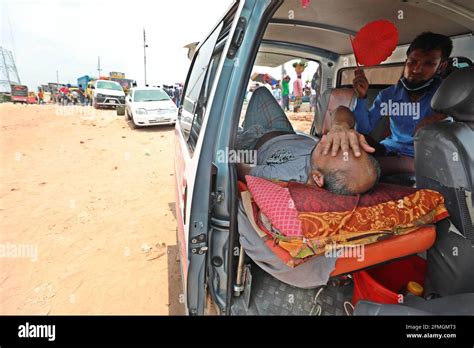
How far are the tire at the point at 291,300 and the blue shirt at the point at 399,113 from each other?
5.52 feet

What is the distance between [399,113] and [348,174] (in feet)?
5.88

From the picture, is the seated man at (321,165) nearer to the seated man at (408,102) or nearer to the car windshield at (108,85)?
the seated man at (408,102)

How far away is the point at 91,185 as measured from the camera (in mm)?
6059

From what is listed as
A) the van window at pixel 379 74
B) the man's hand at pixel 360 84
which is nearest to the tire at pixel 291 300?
the man's hand at pixel 360 84

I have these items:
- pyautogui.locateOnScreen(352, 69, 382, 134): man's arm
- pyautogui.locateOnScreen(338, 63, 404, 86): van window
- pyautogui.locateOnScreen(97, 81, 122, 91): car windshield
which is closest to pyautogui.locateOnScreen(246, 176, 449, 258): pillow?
pyautogui.locateOnScreen(352, 69, 382, 134): man's arm

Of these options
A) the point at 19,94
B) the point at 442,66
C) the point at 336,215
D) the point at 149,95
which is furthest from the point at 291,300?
the point at 19,94

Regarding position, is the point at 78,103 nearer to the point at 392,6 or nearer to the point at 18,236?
the point at 18,236

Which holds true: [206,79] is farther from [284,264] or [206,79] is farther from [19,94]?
[19,94]

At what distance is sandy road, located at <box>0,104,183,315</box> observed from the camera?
2.78m

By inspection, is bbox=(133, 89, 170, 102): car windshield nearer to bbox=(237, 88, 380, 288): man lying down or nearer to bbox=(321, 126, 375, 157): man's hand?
bbox=(237, 88, 380, 288): man lying down

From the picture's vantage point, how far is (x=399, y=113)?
280 centimetres
